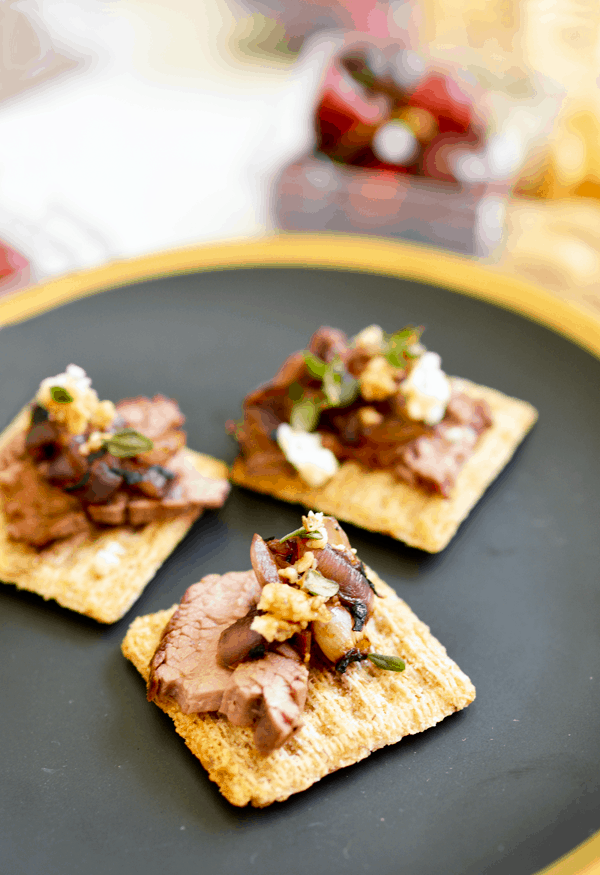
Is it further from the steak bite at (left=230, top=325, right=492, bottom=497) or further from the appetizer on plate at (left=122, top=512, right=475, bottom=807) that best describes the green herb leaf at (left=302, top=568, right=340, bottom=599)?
the steak bite at (left=230, top=325, right=492, bottom=497)

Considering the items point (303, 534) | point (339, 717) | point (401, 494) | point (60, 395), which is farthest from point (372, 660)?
point (60, 395)

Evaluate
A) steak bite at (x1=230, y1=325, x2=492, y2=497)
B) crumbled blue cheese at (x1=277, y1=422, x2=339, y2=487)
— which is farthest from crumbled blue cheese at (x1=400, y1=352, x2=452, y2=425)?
crumbled blue cheese at (x1=277, y1=422, x2=339, y2=487)

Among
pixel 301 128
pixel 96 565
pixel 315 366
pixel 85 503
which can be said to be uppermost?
pixel 301 128

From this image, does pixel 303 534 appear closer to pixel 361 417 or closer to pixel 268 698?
pixel 268 698

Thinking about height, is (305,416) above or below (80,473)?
above

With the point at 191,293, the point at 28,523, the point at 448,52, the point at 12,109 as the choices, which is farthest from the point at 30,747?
the point at 12,109

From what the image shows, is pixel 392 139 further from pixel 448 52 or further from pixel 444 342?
pixel 448 52
